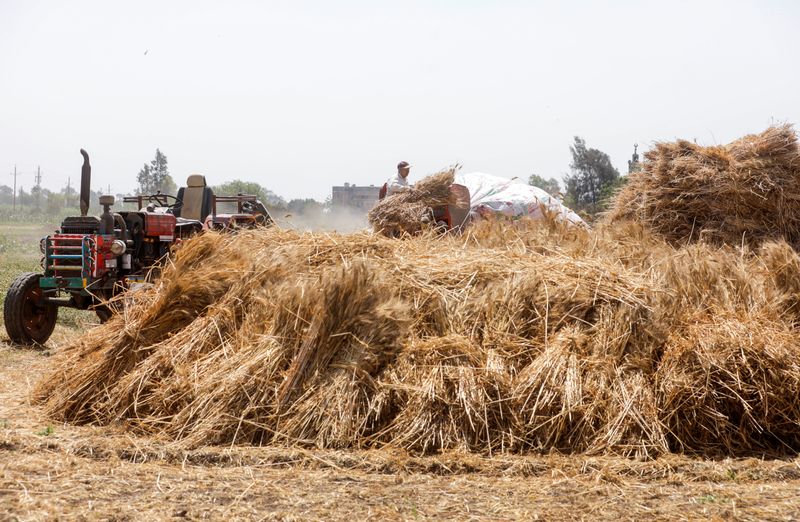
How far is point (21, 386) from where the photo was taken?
623cm

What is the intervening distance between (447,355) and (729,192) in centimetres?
448

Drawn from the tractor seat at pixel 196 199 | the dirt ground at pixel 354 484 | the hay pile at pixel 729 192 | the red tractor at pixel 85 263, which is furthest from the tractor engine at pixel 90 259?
the hay pile at pixel 729 192

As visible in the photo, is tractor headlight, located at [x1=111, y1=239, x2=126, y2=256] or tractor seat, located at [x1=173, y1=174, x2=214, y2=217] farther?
tractor seat, located at [x1=173, y1=174, x2=214, y2=217]

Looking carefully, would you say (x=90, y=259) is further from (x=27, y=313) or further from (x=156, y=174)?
(x=156, y=174)

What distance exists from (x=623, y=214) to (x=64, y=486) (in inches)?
259

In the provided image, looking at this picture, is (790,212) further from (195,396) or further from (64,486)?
(64,486)

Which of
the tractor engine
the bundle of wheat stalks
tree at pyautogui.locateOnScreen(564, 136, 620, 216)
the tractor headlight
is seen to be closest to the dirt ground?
the bundle of wheat stalks

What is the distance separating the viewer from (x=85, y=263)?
27.4 feet

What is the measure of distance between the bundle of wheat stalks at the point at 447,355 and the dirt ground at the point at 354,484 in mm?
229

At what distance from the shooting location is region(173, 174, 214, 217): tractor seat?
1073cm

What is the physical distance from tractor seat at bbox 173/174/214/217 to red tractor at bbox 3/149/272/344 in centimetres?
130

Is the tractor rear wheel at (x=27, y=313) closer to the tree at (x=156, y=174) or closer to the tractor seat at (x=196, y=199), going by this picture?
the tractor seat at (x=196, y=199)

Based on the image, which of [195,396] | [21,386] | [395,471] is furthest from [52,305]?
[395,471]

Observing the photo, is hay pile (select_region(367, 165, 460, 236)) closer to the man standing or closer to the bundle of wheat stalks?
the man standing
